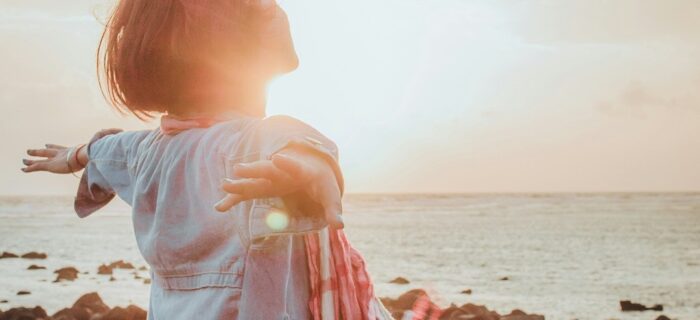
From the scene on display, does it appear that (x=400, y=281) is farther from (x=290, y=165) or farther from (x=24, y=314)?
(x=290, y=165)

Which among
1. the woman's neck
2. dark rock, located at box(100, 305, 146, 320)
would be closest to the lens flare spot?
the woman's neck

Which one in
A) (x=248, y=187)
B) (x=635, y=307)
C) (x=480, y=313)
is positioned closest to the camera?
(x=248, y=187)

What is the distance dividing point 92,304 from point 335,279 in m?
8.05

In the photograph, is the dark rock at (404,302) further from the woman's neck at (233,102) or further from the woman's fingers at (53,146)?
the woman's neck at (233,102)

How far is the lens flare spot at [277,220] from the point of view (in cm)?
133

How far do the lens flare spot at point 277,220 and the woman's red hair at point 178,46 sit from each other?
1.64 ft

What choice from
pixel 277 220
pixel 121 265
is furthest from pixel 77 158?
pixel 121 265

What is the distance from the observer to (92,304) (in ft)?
29.5

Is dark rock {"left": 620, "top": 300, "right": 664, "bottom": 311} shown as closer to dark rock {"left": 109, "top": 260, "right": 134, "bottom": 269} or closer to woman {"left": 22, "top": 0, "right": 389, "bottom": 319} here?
dark rock {"left": 109, "top": 260, "right": 134, "bottom": 269}

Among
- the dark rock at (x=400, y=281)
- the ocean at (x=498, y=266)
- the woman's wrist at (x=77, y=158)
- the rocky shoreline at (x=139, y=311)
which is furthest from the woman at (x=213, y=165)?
the dark rock at (x=400, y=281)

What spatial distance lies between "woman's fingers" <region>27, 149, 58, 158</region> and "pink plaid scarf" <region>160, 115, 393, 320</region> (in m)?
0.70

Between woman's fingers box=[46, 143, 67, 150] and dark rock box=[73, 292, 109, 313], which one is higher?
woman's fingers box=[46, 143, 67, 150]

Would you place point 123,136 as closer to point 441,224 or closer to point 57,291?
point 57,291

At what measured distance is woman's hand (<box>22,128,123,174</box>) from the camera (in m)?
2.21
